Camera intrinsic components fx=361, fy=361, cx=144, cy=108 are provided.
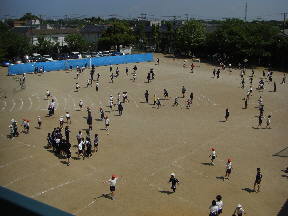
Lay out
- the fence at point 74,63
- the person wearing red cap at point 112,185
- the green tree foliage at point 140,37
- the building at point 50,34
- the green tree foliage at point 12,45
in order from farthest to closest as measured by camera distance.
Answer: the green tree foliage at point 140,37 < the building at point 50,34 < the green tree foliage at point 12,45 < the fence at point 74,63 < the person wearing red cap at point 112,185

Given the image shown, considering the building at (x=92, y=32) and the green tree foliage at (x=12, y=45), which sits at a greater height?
the building at (x=92, y=32)

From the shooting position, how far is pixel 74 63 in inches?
1829

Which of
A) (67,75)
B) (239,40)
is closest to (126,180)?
(67,75)

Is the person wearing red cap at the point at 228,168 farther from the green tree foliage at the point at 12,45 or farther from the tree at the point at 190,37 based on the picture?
the tree at the point at 190,37

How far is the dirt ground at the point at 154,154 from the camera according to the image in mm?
13797

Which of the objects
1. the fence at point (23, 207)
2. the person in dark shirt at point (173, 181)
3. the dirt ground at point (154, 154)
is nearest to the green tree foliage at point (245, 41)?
the dirt ground at point (154, 154)

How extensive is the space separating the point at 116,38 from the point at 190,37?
42.7 ft

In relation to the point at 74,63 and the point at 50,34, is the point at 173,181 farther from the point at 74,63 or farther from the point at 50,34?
the point at 50,34

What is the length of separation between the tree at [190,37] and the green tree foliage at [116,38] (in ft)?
31.0

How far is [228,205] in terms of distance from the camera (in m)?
13.9

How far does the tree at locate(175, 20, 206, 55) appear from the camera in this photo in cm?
5784

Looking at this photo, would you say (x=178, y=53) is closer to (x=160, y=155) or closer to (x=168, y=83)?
(x=168, y=83)

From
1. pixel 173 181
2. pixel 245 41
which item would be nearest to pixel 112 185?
pixel 173 181

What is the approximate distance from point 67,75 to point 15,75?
5750mm
